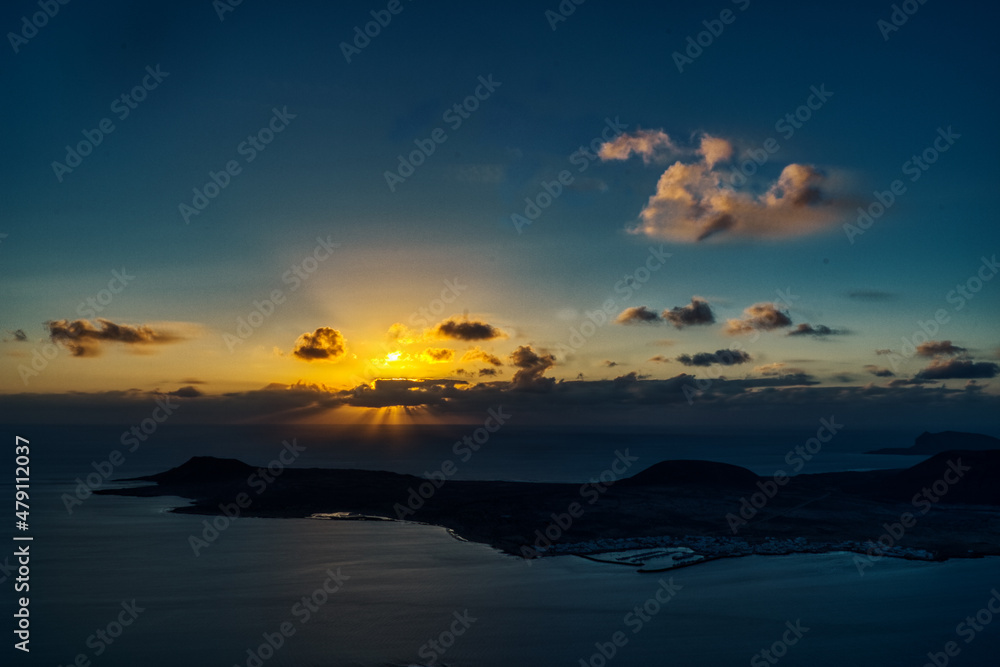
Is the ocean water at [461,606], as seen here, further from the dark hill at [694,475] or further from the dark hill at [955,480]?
the dark hill at [694,475]

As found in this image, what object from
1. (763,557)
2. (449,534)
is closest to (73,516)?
(449,534)

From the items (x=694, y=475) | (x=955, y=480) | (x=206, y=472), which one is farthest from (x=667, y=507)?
(x=206, y=472)

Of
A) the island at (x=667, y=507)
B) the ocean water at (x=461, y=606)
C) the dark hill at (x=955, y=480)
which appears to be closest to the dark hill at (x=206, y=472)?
the island at (x=667, y=507)

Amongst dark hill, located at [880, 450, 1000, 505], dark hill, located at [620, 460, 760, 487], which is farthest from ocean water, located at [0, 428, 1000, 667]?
dark hill, located at [620, 460, 760, 487]

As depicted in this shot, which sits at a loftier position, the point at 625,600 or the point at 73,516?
the point at 73,516

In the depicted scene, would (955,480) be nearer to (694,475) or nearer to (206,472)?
(694,475)

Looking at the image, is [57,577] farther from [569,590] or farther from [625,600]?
[625,600]
